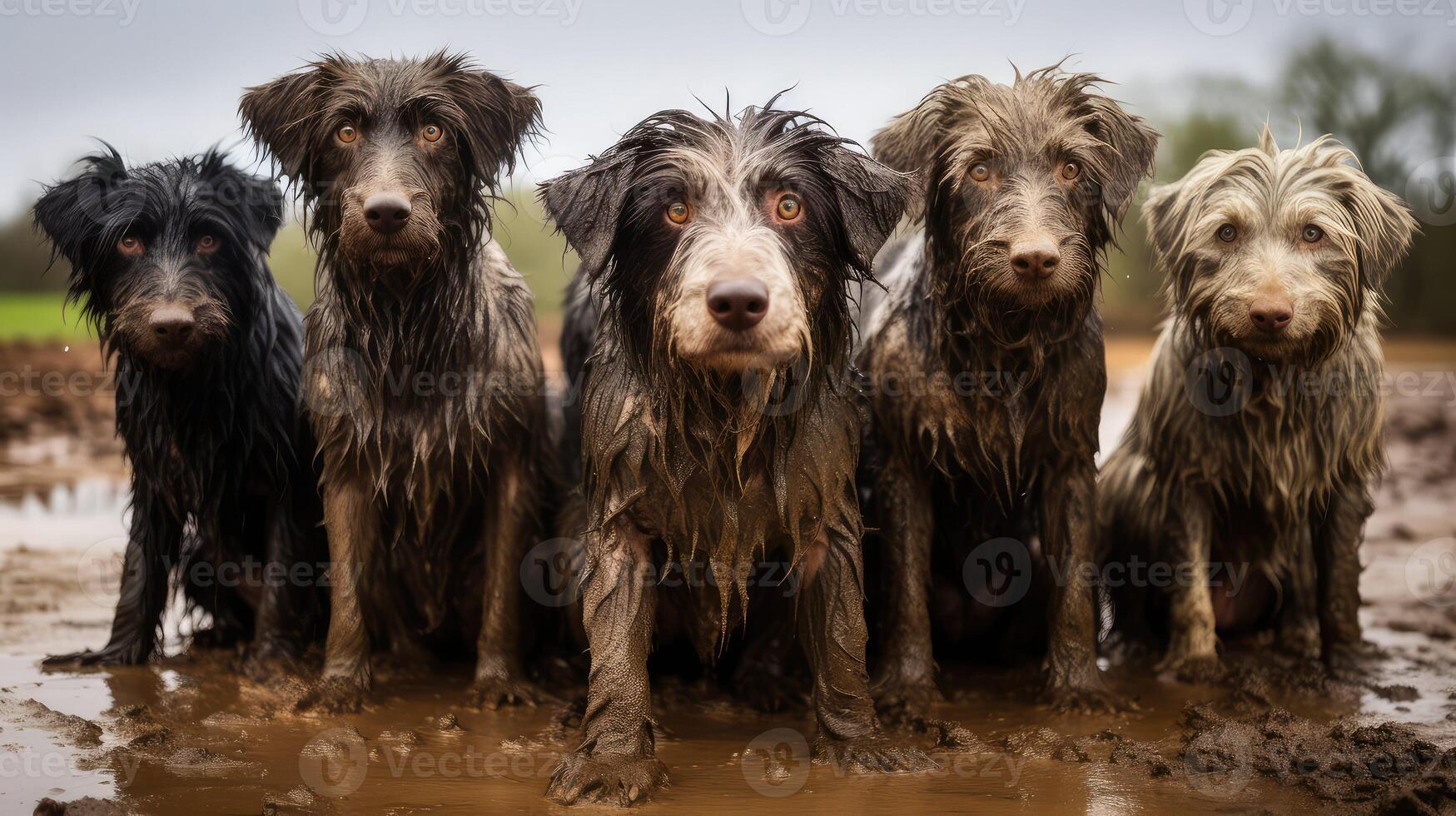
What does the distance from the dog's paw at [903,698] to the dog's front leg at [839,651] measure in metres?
0.36

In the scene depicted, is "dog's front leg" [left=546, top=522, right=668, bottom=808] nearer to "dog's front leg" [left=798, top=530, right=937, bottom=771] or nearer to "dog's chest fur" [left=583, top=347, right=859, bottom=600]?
"dog's chest fur" [left=583, top=347, right=859, bottom=600]

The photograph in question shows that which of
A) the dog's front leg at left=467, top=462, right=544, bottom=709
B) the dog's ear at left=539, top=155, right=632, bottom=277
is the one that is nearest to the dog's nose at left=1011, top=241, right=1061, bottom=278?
the dog's ear at left=539, top=155, right=632, bottom=277

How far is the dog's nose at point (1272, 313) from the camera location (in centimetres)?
450

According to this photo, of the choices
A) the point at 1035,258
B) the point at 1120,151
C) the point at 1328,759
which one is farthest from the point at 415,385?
the point at 1328,759

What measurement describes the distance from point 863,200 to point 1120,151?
1.14 metres

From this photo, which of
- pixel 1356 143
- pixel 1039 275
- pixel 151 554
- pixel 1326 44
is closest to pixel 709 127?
pixel 1039 275

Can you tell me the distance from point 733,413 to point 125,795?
7.05ft

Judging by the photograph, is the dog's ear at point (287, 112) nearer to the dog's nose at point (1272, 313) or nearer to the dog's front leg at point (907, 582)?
the dog's front leg at point (907, 582)

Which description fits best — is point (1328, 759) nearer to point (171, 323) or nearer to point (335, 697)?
point (335, 697)

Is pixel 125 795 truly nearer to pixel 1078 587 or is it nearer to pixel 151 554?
pixel 151 554

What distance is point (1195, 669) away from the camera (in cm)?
507

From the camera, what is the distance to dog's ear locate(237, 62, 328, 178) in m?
4.43

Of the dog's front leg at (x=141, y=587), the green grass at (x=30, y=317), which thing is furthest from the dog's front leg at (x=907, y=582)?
the green grass at (x=30, y=317)

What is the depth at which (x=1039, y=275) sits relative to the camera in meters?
4.16
